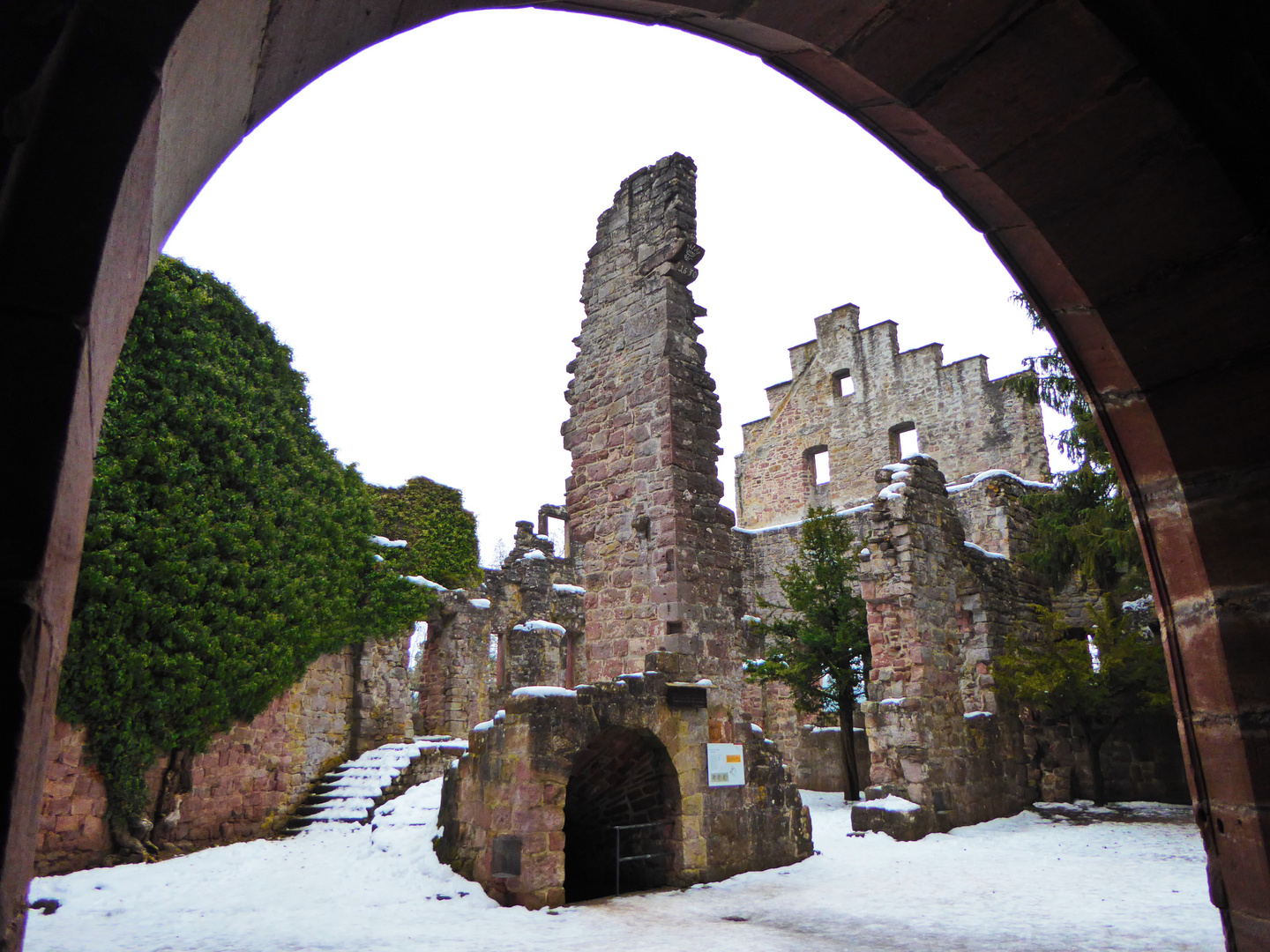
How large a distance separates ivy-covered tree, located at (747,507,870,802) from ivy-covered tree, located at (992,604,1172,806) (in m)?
2.91

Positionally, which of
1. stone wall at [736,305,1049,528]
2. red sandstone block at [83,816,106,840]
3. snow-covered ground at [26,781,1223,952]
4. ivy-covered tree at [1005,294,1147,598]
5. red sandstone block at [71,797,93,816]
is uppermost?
stone wall at [736,305,1049,528]

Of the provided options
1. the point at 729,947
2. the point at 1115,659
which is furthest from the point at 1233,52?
the point at 1115,659

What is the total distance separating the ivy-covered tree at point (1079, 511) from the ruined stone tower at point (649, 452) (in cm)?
542

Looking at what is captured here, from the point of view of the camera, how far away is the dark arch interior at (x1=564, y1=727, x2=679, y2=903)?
870 cm

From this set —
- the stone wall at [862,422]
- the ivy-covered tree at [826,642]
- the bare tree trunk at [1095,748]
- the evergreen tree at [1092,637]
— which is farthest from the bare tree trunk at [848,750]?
the stone wall at [862,422]

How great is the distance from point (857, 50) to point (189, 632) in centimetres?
1086

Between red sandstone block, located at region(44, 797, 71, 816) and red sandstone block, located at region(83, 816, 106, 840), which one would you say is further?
red sandstone block, located at region(83, 816, 106, 840)

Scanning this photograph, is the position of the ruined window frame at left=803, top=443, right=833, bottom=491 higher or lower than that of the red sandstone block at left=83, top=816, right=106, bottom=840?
higher

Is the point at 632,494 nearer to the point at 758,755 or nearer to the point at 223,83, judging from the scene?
the point at 758,755

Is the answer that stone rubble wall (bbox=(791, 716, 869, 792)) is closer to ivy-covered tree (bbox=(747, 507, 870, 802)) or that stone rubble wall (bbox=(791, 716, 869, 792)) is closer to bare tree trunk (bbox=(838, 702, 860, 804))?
ivy-covered tree (bbox=(747, 507, 870, 802))

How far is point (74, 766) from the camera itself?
356 inches

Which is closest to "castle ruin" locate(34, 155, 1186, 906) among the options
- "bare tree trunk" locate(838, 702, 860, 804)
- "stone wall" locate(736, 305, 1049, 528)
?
"bare tree trunk" locate(838, 702, 860, 804)

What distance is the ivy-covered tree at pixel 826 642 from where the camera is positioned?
1600 cm

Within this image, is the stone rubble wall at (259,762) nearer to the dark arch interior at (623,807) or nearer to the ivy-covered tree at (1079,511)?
the dark arch interior at (623,807)
